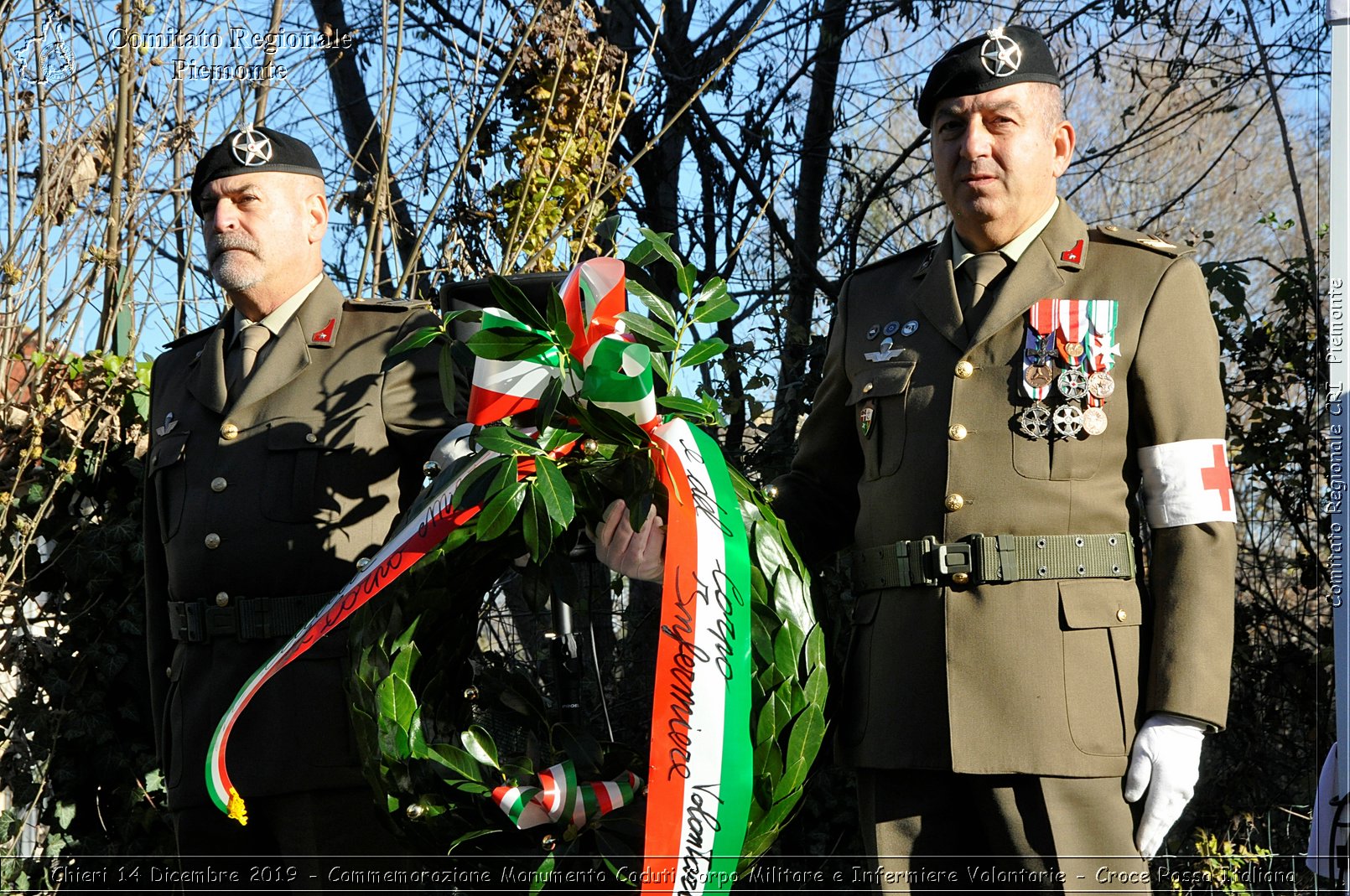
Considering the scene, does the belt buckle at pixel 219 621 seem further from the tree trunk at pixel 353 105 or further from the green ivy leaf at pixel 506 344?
the tree trunk at pixel 353 105

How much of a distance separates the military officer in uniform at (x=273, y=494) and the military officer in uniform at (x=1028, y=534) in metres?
0.75

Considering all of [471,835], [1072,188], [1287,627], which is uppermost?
[1072,188]

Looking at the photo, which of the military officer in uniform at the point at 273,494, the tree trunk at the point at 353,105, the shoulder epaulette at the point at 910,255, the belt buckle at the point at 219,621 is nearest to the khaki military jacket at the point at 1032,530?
the shoulder epaulette at the point at 910,255

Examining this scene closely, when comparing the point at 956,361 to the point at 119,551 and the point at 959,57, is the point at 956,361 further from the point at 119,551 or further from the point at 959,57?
the point at 119,551

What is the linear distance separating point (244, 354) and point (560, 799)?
4.27ft

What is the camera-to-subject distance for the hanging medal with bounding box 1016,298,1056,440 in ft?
6.79

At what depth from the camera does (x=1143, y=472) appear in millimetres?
2070

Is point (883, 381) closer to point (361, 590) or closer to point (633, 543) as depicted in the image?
point (633, 543)

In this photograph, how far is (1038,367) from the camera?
2092 millimetres

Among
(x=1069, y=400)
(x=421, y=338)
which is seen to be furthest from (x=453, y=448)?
(x=1069, y=400)

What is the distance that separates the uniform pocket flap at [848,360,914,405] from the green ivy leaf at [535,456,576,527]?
622 mm

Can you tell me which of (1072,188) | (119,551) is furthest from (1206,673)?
(1072,188)

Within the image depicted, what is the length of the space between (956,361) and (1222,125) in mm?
3704

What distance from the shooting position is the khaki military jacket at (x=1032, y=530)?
1.97m
